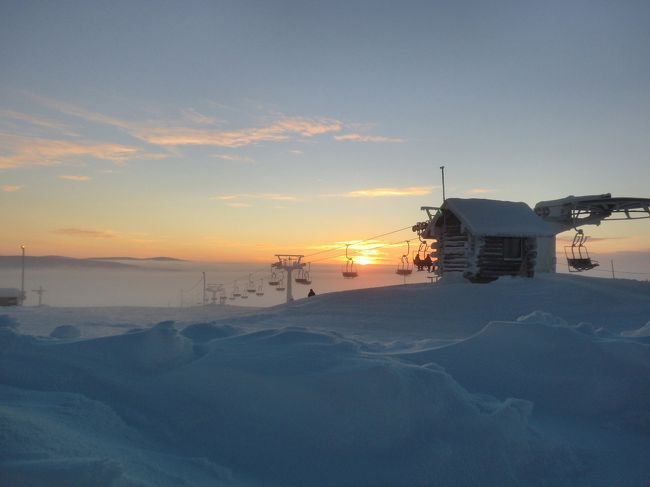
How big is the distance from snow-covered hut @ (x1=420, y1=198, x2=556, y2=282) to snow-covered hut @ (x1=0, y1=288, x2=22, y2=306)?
44.8 meters

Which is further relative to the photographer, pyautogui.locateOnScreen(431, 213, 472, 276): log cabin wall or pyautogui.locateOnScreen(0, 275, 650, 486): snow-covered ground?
pyautogui.locateOnScreen(431, 213, 472, 276): log cabin wall

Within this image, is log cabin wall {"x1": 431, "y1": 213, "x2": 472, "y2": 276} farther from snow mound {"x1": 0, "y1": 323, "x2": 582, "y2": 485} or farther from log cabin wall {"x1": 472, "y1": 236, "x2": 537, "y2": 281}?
snow mound {"x1": 0, "y1": 323, "x2": 582, "y2": 485}

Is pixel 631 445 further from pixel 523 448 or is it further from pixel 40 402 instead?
pixel 40 402

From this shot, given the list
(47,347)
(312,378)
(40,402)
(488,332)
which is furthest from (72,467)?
(488,332)

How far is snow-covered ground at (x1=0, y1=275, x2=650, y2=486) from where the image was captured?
4.43 m

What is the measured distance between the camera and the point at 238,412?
539cm

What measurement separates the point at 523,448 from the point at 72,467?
392 cm

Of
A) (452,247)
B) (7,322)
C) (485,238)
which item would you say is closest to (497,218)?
(485,238)

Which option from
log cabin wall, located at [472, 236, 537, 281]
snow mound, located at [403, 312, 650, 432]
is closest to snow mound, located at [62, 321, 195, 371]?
snow mound, located at [403, 312, 650, 432]

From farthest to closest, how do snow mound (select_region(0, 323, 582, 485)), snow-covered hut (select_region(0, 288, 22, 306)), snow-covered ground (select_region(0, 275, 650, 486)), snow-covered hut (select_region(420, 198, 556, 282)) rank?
snow-covered hut (select_region(0, 288, 22, 306)) → snow-covered hut (select_region(420, 198, 556, 282)) → snow mound (select_region(0, 323, 582, 485)) → snow-covered ground (select_region(0, 275, 650, 486))

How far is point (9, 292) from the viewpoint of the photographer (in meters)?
56.4

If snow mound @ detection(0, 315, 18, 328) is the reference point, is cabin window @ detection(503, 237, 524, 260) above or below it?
above

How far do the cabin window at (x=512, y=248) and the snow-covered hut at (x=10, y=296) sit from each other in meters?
48.2

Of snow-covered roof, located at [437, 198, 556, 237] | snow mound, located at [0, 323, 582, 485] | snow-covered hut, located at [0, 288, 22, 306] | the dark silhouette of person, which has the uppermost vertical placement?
snow-covered roof, located at [437, 198, 556, 237]
